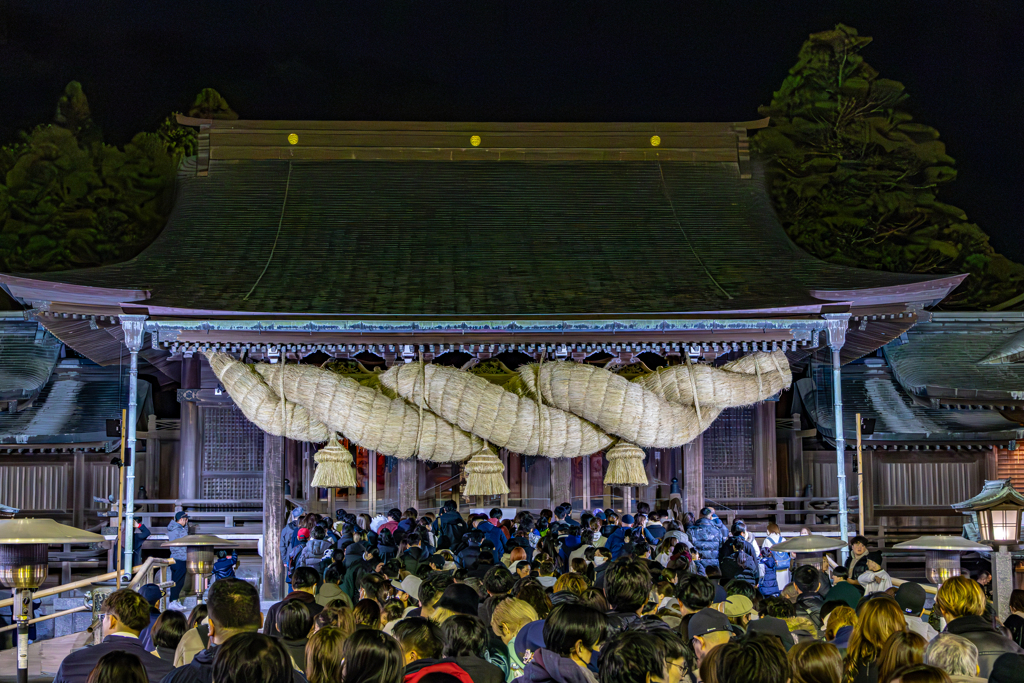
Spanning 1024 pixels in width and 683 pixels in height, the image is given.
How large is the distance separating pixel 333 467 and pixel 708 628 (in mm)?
7632

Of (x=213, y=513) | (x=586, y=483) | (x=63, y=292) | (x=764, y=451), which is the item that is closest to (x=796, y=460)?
(x=764, y=451)

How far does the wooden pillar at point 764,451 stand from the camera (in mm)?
15141

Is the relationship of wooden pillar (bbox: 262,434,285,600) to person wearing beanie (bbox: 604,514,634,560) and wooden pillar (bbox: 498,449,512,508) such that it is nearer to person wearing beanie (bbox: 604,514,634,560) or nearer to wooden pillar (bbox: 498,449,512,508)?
wooden pillar (bbox: 498,449,512,508)

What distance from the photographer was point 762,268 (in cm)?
1435

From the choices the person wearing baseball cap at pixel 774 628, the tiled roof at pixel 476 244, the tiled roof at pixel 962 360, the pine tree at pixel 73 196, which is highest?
the pine tree at pixel 73 196

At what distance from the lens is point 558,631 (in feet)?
15.7

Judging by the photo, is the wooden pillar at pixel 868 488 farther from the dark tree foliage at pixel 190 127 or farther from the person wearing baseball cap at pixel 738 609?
the dark tree foliage at pixel 190 127

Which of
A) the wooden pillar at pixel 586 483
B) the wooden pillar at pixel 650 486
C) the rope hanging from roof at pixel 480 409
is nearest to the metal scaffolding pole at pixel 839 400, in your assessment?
the rope hanging from roof at pixel 480 409

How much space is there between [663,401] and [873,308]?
2.71 meters

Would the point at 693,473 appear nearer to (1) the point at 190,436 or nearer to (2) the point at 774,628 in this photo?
(1) the point at 190,436

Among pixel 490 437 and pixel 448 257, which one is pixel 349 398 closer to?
pixel 490 437

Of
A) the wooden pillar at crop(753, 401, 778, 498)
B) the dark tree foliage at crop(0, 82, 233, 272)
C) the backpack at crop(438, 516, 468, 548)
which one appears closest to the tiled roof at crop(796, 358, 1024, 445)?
the wooden pillar at crop(753, 401, 778, 498)

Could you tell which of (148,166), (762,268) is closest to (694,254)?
(762,268)

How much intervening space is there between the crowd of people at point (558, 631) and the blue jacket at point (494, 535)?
55.1 inches
